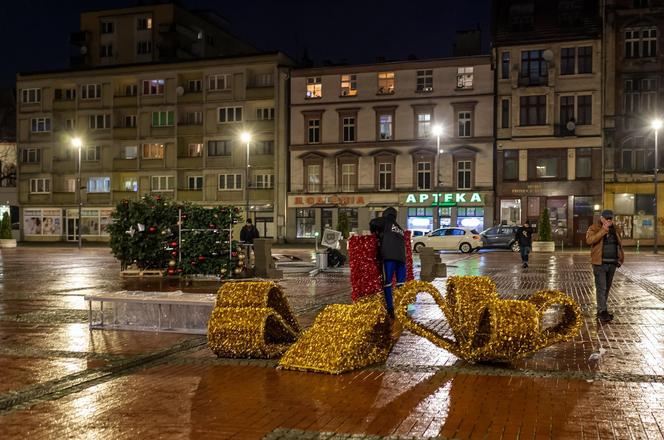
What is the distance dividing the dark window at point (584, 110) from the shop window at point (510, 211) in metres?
6.93

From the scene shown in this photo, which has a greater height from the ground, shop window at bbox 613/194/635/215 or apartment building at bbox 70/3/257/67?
apartment building at bbox 70/3/257/67

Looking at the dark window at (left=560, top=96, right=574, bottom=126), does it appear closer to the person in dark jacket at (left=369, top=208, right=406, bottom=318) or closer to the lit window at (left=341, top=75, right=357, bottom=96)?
the lit window at (left=341, top=75, right=357, bottom=96)

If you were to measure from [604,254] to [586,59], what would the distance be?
42769mm

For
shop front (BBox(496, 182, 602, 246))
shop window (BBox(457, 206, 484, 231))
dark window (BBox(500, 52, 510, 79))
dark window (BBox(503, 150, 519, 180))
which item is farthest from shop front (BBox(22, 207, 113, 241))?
dark window (BBox(500, 52, 510, 79))

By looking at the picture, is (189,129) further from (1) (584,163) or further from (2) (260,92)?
(1) (584,163)

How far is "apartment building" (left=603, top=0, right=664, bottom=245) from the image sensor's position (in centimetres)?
5000

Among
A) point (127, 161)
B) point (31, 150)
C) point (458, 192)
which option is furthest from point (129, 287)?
point (31, 150)

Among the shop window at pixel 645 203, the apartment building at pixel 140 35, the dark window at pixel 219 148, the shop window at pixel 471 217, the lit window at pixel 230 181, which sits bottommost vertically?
the shop window at pixel 471 217

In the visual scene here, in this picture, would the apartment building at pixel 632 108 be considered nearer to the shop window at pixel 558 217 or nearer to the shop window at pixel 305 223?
the shop window at pixel 558 217

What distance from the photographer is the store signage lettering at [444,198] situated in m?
52.3

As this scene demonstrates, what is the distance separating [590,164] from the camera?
166 ft

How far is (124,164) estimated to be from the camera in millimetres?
61156

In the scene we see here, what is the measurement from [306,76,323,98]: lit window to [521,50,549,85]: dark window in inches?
590

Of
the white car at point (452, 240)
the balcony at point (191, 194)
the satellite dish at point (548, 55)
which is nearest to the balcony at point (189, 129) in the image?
the balcony at point (191, 194)
